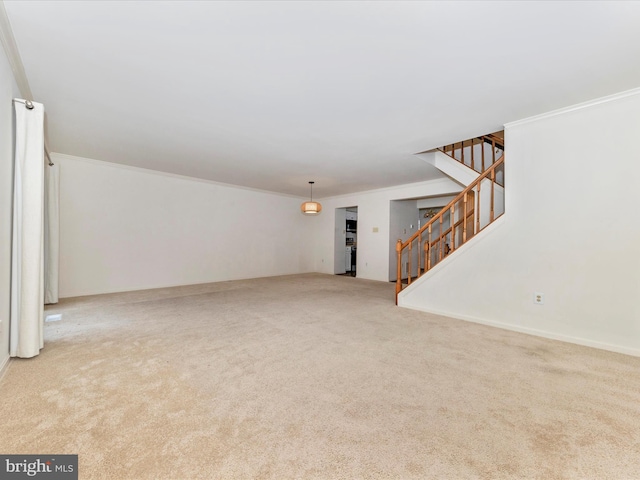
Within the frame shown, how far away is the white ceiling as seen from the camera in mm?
1726

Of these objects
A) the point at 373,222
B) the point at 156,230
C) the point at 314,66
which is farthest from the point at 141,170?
the point at 373,222

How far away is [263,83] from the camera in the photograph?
2465 millimetres

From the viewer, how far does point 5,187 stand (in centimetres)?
216

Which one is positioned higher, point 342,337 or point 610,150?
point 610,150

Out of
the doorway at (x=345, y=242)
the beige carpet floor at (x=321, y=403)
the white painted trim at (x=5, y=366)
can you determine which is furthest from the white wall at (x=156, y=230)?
the white painted trim at (x=5, y=366)

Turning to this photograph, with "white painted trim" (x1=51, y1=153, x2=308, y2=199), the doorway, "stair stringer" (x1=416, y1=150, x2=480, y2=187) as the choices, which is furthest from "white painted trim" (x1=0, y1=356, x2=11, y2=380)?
the doorway

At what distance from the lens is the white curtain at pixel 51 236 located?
4211mm

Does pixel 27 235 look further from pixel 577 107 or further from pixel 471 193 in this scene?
pixel 577 107

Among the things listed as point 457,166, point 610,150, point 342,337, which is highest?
point 457,166

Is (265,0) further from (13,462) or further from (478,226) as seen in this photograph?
(478,226)

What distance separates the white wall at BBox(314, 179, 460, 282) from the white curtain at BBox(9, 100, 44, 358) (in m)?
6.32

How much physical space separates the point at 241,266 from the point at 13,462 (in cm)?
593

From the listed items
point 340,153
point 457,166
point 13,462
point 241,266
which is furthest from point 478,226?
point 241,266

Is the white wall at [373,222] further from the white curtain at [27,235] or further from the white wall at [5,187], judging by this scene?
the white wall at [5,187]
